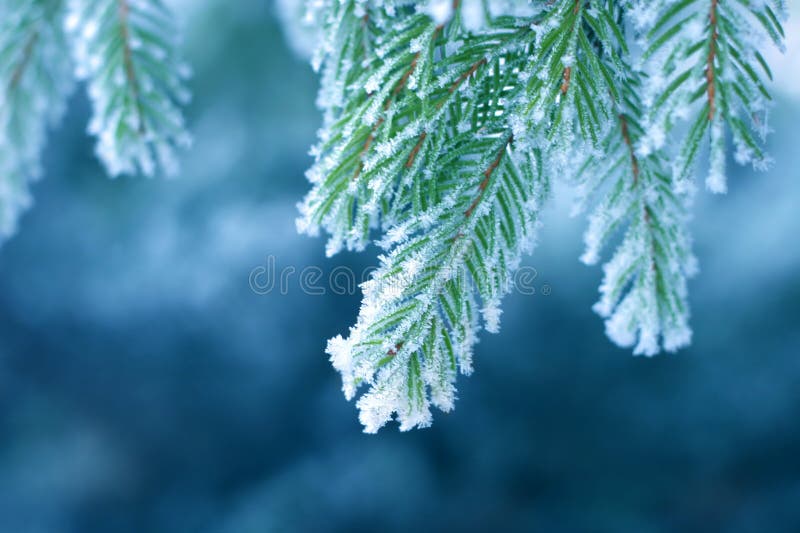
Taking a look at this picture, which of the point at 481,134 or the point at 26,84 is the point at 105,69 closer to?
Answer: the point at 26,84

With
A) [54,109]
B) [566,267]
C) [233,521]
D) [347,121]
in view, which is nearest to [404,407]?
[347,121]

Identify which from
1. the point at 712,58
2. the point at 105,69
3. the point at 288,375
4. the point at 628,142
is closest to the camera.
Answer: the point at 712,58

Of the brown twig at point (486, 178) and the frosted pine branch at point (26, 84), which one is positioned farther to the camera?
the frosted pine branch at point (26, 84)

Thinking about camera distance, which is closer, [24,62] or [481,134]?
[481,134]

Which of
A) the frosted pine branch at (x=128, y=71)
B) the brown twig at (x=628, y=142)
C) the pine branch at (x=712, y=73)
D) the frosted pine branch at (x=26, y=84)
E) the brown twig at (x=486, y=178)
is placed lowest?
the pine branch at (x=712, y=73)

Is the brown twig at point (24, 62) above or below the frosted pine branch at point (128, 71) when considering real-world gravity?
above

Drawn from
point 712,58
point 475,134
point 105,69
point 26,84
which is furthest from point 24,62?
point 712,58

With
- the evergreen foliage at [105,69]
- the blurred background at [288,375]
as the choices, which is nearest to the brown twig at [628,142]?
the evergreen foliage at [105,69]

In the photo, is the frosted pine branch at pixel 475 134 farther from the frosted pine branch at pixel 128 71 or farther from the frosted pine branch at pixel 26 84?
the frosted pine branch at pixel 26 84

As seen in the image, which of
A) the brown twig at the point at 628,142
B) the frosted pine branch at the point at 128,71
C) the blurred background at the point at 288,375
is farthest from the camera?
the blurred background at the point at 288,375

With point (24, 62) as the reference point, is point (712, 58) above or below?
below
